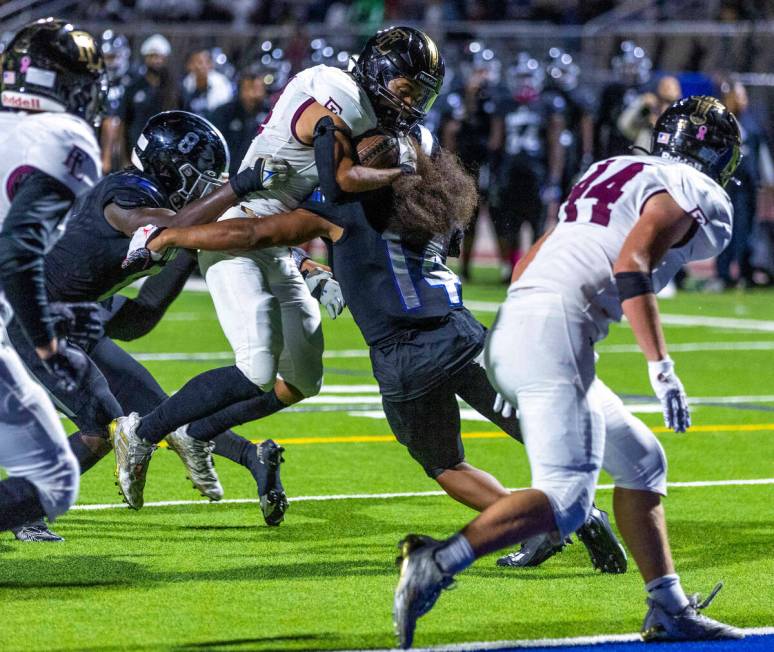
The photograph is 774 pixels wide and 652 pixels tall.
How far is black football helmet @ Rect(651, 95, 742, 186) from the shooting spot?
4.76 meters

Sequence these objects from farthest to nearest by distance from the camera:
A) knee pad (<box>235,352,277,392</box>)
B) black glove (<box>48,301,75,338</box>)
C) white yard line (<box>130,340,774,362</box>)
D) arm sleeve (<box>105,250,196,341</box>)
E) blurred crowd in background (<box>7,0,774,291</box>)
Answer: blurred crowd in background (<box>7,0,774,291</box>) < white yard line (<box>130,340,774,362</box>) < arm sleeve (<box>105,250,196,341</box>) < knee pad (<box>235,352,277,392</box>) < black glove (<box>48,301,75,338</box>)

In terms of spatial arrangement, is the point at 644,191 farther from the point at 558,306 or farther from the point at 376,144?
the point at 376,144

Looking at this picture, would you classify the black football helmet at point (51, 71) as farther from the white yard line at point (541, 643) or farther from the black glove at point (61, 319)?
the white yard line at point (541, 643)

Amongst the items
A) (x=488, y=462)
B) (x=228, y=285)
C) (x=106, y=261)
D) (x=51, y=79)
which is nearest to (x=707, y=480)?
(x=488, y=462)

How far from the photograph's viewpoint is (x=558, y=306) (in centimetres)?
436

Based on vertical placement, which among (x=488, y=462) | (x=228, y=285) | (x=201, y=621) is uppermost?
(x=228, y=285)

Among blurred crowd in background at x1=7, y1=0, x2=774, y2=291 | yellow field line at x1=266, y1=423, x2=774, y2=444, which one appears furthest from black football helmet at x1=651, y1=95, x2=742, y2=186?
blurred crowd in background at x1=7, y1=0, x2=774, y2=291

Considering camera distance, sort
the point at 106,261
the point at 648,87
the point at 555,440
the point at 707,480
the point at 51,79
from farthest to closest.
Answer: the point at 648,87 < the point at 707,480 < the point at 106,261 < the point at 51,79 < the point at 555,440

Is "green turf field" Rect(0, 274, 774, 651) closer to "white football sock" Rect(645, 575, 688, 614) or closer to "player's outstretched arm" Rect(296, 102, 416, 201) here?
"white football sock" Rect(645, 575, 688, 614)

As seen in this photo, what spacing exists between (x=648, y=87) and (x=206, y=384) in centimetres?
1144

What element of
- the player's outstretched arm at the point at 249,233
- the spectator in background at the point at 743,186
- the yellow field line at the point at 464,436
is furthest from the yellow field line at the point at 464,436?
the spectator in background at the point at 743,186

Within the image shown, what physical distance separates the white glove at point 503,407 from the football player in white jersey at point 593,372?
479 millimetres

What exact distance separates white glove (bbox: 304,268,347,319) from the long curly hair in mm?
609

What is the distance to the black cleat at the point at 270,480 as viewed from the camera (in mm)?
5992
